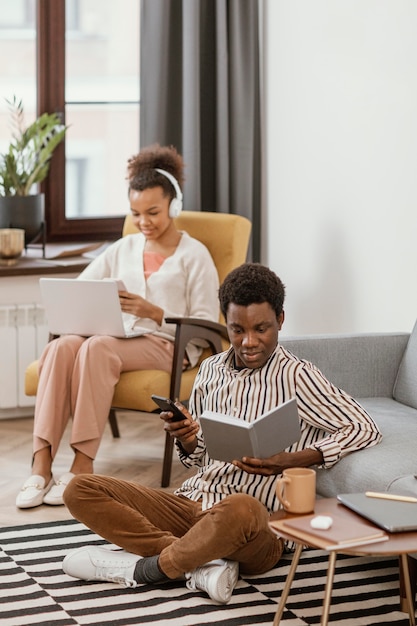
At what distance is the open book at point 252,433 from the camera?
8.56 feet

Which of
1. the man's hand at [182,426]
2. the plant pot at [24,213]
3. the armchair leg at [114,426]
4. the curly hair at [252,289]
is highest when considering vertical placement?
the plant pot at [24,213]

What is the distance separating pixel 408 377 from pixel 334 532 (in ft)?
4.65

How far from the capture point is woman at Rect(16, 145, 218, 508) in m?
3.85

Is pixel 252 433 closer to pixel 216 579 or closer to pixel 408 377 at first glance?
pixel 216 579

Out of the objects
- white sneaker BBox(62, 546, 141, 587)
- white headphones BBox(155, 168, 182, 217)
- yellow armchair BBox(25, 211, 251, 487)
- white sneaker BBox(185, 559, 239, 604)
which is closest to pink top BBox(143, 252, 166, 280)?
white headphones BBox(155, 168, 182, 217)

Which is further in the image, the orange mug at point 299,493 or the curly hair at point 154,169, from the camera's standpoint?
the curly hair at point 154,169

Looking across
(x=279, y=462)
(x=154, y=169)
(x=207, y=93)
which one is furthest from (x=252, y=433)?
(x=207, y=93)

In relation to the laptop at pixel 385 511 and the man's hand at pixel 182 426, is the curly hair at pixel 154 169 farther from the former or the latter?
the laptop at pixel 385 511

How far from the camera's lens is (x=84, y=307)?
156 inches

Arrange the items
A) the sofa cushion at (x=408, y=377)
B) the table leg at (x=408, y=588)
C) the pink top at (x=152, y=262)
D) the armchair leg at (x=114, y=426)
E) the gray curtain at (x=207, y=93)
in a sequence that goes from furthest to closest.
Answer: the gray curtain at (x=207, y=93)
the armchair leg at (x=114, y=426)
the pink top at (x=152, y=262)
the sofa cushion at (x=408, y=377)
the table leg at (x=408, y=588)

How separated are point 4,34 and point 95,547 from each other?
2725mm

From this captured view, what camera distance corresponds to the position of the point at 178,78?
495cm

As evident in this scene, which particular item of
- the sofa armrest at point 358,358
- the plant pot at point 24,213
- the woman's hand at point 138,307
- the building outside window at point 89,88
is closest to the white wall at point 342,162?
the sofa armrest at point 358,358

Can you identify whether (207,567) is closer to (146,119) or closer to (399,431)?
(399,431)
